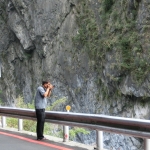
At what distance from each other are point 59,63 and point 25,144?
25005 millimetres

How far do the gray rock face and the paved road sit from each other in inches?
483

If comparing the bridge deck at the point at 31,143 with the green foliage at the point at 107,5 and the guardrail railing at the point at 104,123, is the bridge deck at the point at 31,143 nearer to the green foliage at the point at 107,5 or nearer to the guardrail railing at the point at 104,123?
the guardrail railing at the point at 104,123

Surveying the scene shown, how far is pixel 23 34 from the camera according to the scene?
37.9 m

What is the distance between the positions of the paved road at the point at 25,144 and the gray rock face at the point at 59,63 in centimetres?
1226

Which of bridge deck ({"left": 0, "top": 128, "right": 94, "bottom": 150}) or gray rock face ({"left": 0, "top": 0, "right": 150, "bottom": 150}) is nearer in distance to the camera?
bridge deck ({"left": 0, "top": 128, "right": 94, "bottom": 150})

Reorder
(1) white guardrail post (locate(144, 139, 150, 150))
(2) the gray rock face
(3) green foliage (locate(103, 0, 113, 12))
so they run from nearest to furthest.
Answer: (1) white guardrail post (locate(144, 139, 150, 150)) < (2) the gray rock face < (3) green foliage (locate(103, 0, 113, 12))

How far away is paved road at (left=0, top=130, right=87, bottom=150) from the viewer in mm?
7093

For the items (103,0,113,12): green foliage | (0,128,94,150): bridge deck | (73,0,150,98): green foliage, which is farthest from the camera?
(103,0,113,12): green foliage

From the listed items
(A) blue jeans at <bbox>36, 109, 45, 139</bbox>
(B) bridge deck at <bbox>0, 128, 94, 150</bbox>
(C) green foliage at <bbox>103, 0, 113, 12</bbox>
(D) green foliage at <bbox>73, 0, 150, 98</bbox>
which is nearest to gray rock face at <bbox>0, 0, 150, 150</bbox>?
(D) green foliage at <bbox>73, 0, 150, 98</bbox>

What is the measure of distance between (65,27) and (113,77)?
1068cm

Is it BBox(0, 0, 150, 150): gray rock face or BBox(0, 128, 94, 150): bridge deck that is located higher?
BBox(0, 0, 150, 150): gray rock face

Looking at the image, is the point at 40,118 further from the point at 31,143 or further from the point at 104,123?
the point at 104,123

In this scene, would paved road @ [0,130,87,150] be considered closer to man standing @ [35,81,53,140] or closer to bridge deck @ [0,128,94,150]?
bridge deck @ [0,128,94,150]

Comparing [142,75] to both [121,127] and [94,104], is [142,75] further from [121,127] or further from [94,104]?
[121,127]
